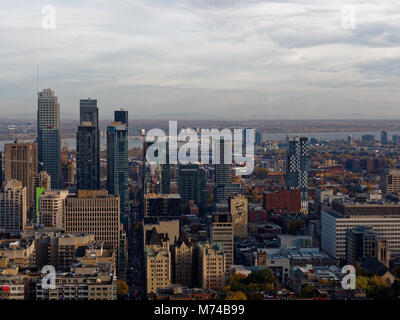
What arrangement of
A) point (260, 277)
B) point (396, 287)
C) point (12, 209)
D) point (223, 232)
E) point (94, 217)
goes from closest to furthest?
→ 1. point (396, 287)
2. point (260, 277)
3. point (223, 232)
4. point (94, 217)
5. point (12, 209)

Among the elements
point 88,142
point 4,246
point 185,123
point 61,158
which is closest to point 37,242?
point 4,246

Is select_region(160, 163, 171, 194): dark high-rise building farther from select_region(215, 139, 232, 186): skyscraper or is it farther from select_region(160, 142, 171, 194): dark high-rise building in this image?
select_region(215, 139, 232, 186): skyscraper

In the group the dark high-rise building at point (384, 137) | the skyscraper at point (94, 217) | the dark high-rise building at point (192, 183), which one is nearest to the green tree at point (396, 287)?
the skyscraper at point (94, 217)

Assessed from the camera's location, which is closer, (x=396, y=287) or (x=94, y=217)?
(x=396, y=287)

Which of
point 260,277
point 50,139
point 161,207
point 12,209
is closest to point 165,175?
point 161,207

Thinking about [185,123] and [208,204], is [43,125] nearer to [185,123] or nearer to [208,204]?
[208,204]

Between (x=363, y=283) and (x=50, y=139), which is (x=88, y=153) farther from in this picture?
(x=363, y=283)
